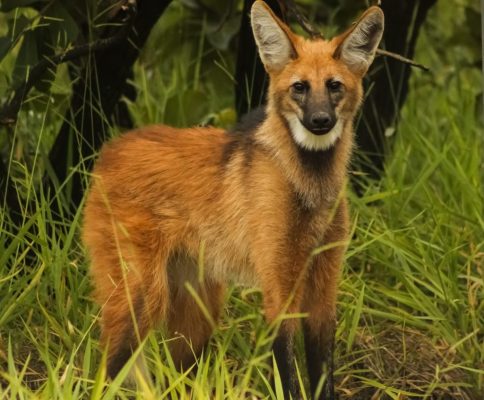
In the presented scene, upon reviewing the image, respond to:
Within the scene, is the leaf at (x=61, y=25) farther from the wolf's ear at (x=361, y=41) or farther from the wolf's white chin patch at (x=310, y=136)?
the wolf's ear at (x=361, y=41)

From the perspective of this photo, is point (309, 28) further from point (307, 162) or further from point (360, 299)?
point (360, 299)

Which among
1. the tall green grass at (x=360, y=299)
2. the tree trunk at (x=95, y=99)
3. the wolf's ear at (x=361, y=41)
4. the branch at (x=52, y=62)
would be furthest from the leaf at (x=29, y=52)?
the wolf's ear at (x=361, y=41)

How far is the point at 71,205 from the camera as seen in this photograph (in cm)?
504

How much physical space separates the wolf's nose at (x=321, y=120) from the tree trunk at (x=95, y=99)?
1316 millimetres

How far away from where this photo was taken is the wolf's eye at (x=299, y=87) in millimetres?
3827

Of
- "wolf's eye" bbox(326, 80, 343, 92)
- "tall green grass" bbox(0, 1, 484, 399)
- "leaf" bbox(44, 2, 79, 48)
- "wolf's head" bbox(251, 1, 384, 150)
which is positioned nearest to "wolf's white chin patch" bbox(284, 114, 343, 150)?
"wolf's head" bbox(251, 1, 384, 150)

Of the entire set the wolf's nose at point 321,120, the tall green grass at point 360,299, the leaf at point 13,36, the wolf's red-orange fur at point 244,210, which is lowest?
the tall green grass at point 360,299

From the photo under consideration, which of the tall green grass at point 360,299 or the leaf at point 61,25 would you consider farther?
the leaf at point 61,25

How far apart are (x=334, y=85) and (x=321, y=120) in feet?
0.61

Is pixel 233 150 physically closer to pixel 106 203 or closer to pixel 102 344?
pixel 106 203

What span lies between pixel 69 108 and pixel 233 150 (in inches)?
48.2

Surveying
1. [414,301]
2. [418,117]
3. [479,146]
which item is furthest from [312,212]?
[418,117]

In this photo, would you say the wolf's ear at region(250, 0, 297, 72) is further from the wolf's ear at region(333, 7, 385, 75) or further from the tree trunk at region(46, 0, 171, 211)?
the tree trunk at region(46, 0, 171, 211)

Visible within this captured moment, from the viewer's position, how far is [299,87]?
3840 mm
